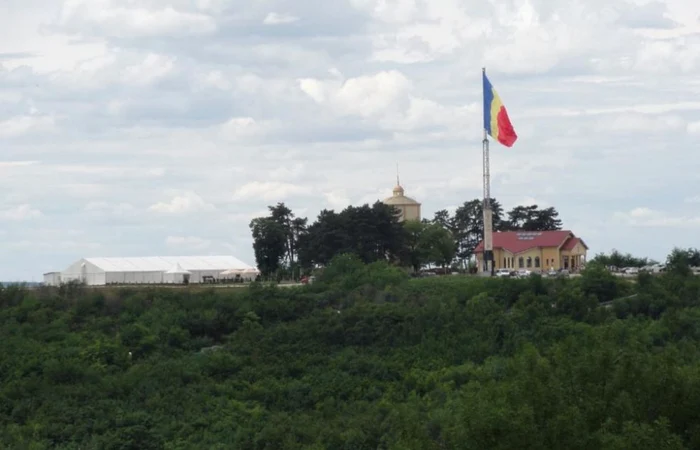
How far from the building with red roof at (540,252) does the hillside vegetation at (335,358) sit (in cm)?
1719

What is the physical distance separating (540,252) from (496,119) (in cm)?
1477

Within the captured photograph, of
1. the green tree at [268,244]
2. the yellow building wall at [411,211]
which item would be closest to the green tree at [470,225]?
the yellow building wall at [411,211]

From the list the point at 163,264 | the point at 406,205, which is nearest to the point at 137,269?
the point at 163,264

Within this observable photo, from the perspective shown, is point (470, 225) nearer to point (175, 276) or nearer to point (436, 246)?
point (436, 246)

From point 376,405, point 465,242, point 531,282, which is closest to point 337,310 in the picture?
point 531,282

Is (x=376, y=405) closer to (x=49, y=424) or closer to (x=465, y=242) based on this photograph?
(x=49, y=424)

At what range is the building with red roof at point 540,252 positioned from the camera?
234 ft

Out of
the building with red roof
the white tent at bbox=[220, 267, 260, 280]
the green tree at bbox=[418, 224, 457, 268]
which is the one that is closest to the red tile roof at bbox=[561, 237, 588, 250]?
the building with red roof

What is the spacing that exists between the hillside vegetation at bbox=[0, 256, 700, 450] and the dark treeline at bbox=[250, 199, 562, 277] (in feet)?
35.2

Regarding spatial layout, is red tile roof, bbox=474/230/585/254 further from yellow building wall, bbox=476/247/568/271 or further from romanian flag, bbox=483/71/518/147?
romanian flag, bbox=483/71/518/147

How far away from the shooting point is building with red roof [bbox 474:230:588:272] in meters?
71.2

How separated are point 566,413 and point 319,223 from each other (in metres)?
47.4

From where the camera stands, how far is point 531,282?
166 feet

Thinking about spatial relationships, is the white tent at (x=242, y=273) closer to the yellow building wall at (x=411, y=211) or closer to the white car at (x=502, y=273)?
the white car at (x=502, y=273)
